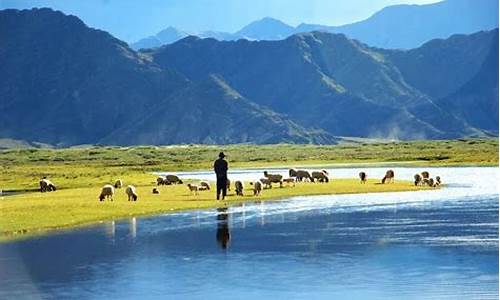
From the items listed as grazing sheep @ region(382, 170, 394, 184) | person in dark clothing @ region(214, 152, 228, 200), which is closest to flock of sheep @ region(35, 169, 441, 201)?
grazing sheep @ region(382, 170, 394, 184)

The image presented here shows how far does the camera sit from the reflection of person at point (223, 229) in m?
27.1

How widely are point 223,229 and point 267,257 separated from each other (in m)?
7.99

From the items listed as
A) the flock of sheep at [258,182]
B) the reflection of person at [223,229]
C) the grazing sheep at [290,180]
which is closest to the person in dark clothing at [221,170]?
the reflection of person at [223,229]

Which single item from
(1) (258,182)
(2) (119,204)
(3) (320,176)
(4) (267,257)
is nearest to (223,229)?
(4) (267,257)

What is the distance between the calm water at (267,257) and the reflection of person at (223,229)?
0.14ft

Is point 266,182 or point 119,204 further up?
point 266,182

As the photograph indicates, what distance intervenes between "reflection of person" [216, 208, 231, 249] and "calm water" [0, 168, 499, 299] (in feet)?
0.14

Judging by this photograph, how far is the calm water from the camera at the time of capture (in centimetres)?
Answer: 1827

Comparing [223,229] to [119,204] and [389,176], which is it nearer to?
[119,204]

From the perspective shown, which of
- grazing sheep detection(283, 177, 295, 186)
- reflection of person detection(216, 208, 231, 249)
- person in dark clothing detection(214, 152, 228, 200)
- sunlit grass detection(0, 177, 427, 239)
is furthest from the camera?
grazing sheep detection(283, 177, 295, 186)

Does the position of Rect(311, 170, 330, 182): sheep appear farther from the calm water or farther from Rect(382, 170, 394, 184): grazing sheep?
the calm water

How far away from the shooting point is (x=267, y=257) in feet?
76.8

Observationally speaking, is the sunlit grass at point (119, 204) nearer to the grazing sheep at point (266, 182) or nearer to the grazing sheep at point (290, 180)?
the grazing sheep at point (290, 180)

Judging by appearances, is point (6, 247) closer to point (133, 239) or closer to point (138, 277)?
point (133, 239)
